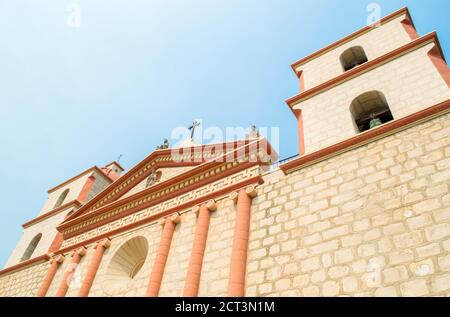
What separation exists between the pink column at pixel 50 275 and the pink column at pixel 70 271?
2.44ft

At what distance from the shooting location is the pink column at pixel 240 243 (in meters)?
6.17

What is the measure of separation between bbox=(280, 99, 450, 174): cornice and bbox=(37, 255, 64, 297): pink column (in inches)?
321

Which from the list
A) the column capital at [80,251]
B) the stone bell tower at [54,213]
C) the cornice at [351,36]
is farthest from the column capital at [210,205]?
the stone bell tower at [54,213]

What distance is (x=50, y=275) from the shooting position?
10867 mm

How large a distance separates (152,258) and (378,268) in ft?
17.3

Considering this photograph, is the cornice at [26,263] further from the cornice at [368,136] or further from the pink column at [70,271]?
the cornice at [368,136]

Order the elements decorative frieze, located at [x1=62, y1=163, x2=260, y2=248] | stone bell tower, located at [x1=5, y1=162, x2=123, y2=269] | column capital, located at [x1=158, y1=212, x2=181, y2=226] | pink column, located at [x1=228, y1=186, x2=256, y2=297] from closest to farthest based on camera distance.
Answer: pink column, located at [x1=228, y1=186, x2=256, y2=297]
decorative frieze, located at [x1=62, y1=163, x2=260, y2=248]
column capital, located at [x1=158, y1=212, x2=181, y2=226]
stone bell tower, located at [x1=5, y1=162, x2=123, y2=269]

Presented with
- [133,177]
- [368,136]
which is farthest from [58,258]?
[368,136]

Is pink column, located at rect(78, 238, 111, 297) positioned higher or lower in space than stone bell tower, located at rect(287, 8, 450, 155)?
lower

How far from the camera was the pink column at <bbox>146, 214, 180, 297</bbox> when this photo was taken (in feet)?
24.3

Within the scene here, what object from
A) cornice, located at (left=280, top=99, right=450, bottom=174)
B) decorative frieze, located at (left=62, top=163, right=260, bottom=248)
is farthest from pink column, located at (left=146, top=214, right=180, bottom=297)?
cornice, located at (left=280, top=99, right=450, bottom=174)

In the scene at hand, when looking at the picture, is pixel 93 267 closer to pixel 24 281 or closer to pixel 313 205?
pixel 24 281

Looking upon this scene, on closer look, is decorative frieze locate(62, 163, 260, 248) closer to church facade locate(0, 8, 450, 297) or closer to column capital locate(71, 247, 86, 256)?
church facade locate(0, 8, 450, 297)

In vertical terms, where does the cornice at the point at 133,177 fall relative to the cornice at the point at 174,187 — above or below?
above
